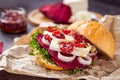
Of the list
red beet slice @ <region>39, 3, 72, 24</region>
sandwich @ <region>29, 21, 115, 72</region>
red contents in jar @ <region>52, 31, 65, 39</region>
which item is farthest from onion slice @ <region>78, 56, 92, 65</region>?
red beet slice @ <region>39, 3, 72, 24</region>

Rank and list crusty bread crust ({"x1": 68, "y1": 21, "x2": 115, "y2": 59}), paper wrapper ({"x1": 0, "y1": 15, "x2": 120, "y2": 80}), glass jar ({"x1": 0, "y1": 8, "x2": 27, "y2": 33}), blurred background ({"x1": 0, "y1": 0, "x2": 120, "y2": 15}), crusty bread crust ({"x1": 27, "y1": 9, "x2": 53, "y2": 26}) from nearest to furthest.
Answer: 1. paper wrapper ({"x1": 0, "y1": 15, "x2": 120, "y2": 80})
2. crusty bread crust ({"x1": 68, "y1": 21, "x2": 115, "y2": 59})
3. glass jar ({"x1": 0, "y1": 8, "x2": 27, "y2": 33})
4. crusty bread crust ({"x1": 27, "y1": 9, "x2": 53, "y2": 26})
5. blurred background ({"x1": 0, "y1": 0, "x2": 120, "y2": 15})

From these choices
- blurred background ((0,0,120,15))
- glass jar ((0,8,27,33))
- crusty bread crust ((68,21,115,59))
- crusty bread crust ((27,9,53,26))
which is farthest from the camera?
blurred background ((0,0,120,15))

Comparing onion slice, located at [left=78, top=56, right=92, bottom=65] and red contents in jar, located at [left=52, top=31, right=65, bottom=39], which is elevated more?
red contents in jar, located at [left=52, top=31, right=65, bottom=39]

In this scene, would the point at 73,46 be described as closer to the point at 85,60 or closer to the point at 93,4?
the point at 85,60

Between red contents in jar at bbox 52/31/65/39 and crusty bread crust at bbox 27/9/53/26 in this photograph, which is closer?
red contents in jar at bbox 52/31/65/39

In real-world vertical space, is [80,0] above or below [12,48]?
above

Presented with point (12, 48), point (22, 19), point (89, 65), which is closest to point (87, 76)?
point (89, 65)

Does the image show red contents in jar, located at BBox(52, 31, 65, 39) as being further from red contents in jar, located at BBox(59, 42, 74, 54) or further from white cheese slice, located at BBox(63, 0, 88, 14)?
white cheese slice, located at BBox(63, 0, 88, 14)

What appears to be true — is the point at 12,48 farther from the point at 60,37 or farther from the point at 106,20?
the point at 106,20

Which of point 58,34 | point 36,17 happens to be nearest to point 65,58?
point 58,34
